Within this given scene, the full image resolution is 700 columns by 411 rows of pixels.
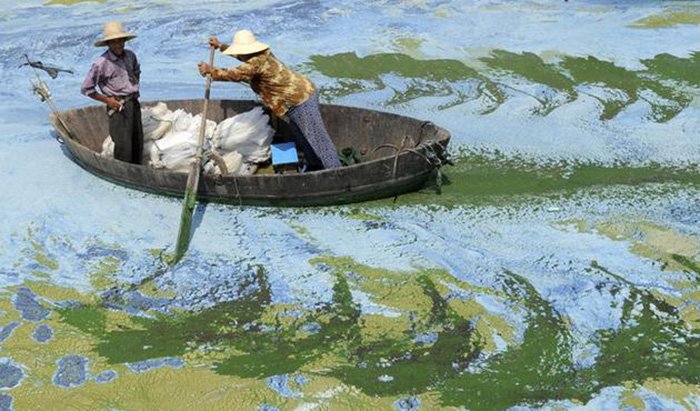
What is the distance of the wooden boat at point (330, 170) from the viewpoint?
6938 millimetres

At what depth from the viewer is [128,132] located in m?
7.62

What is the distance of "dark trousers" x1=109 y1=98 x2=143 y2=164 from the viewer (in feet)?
24.5

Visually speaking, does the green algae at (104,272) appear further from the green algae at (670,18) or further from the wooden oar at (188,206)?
the green algae at (670,18)

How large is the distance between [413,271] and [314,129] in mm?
1983

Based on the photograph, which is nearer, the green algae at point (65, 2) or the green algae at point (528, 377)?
the green algae at point (528, 377)

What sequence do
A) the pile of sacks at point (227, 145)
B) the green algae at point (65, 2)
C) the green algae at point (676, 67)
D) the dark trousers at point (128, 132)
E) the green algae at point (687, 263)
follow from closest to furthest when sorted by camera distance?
the green algae at point (687, 263)
the dark trousers at point (128, 132)
the pile of sacks at point (227, 145)
the green algae at point (676, 67)
the green algae at point (65, 2)

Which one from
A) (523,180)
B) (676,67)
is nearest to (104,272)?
(523,180)

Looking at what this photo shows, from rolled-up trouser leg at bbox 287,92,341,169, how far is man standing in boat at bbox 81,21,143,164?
1548mm

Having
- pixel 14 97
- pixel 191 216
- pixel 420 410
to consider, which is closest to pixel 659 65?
pixel 191 216

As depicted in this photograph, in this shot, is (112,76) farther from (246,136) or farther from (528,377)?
(528,377)

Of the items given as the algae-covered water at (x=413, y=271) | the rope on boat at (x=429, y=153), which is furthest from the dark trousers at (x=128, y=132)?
the rope on boat at (x=429, y=153)

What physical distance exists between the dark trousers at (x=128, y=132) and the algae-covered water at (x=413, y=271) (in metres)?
0.36

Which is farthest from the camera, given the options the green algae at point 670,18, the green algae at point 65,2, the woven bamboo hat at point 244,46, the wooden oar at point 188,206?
the green algae at point 65,2

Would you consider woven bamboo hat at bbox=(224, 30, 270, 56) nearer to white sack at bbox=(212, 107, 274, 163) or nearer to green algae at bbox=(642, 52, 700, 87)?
white sack at bbox=(212, 107, 274, 163)
